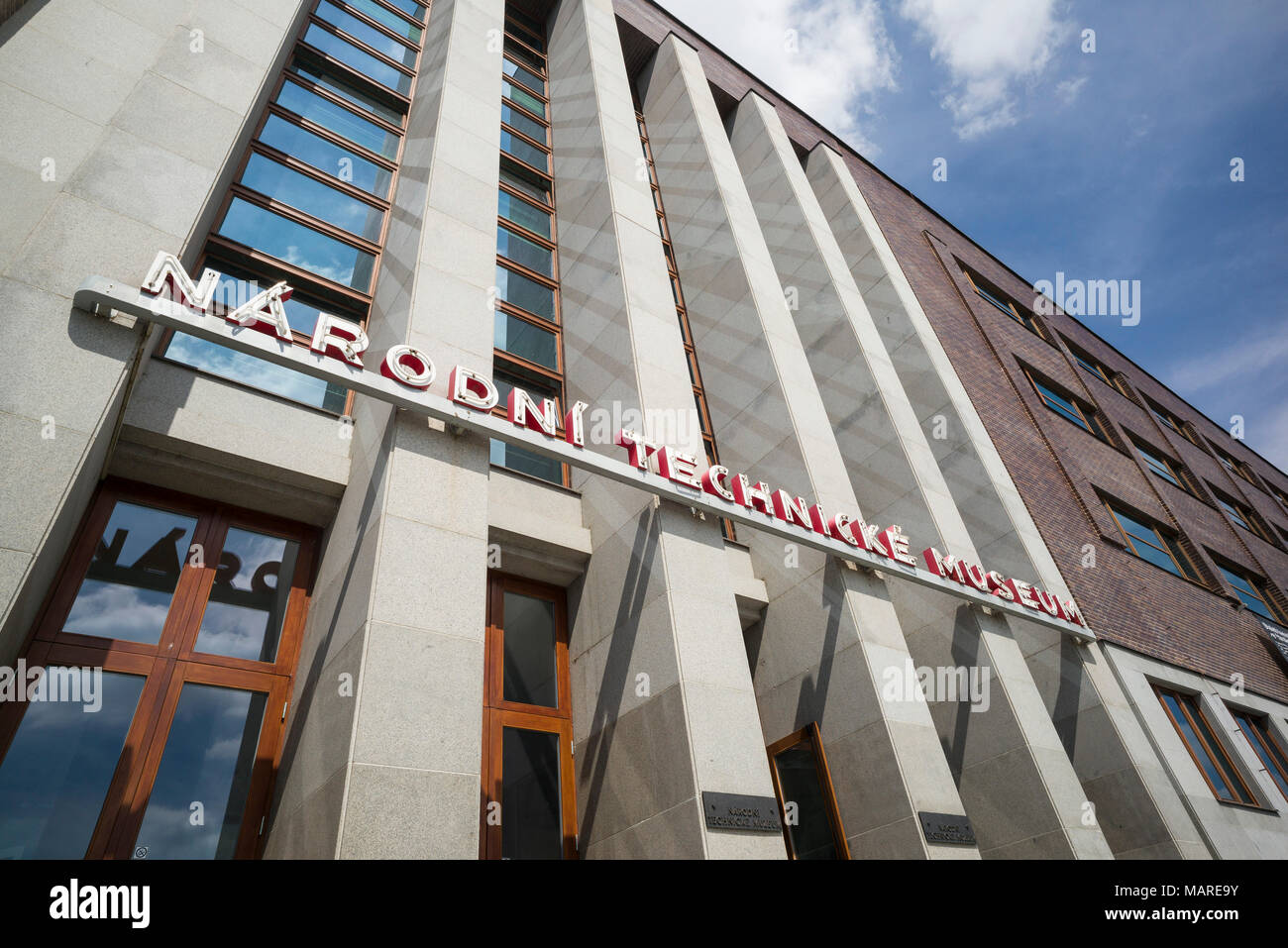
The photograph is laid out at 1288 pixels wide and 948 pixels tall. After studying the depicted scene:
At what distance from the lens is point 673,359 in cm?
1380

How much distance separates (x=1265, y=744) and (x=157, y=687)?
25941 mm

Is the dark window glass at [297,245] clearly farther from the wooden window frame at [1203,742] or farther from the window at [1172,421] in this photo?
the window at [1172,421]

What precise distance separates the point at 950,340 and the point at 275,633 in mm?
20895

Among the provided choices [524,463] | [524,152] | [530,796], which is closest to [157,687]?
[530,796]

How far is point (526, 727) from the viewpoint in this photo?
10.5 metres

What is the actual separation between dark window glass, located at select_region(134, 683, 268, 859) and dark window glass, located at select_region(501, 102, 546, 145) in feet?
61.8

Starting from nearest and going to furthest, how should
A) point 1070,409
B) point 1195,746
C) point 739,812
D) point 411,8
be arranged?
1. point 739,812
2. point 1195,746
3. point 411,8
4. point 1070,409

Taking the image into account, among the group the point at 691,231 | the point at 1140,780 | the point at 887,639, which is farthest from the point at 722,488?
the point at 691,231

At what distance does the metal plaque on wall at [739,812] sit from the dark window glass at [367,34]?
20.3 meters

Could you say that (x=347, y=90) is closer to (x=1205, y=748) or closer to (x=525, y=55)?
(x=525, y=55)

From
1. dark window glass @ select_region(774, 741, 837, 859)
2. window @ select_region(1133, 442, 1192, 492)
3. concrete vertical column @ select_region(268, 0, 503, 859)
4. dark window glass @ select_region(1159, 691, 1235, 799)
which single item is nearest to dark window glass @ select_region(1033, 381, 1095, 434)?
window @ select_region(1133, 442, 1192, 492)

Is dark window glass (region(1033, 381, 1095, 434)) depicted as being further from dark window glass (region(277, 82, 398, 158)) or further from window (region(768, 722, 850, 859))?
dark window glass (region(277, 82, 398, 158))

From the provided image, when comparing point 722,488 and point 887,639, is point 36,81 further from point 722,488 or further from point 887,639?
point 887,639
